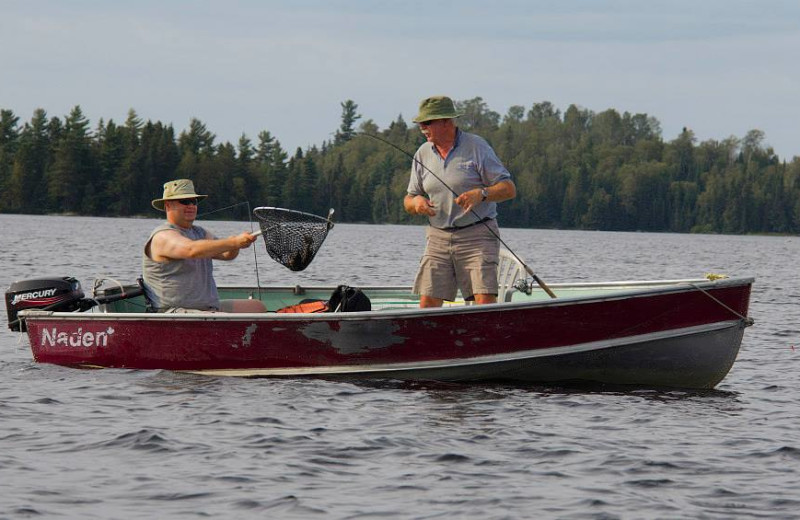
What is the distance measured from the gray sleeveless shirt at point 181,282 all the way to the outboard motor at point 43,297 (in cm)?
89

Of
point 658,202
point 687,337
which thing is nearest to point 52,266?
point 687,337

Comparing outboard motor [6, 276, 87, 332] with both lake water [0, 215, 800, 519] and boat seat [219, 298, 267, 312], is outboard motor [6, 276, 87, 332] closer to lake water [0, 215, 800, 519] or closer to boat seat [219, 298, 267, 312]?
lake water [0, 215, 800, 519]

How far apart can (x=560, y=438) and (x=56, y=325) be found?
4877 millimetres

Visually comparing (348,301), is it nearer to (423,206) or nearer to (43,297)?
(423,206)

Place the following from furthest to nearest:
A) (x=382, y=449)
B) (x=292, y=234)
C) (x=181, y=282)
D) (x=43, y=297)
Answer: (x=43, y=297)
(x=181, y=282)
(x=292, y=234)
(x=382, y=449)

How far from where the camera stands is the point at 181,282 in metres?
10.5

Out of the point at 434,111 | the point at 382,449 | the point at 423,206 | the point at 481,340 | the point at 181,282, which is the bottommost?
the point at 382,449

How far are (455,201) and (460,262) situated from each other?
54 centimetres

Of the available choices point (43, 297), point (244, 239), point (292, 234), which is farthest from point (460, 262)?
point (43, 297)

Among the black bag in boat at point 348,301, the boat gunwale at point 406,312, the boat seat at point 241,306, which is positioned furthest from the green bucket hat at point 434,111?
the boat seat at point 241,306

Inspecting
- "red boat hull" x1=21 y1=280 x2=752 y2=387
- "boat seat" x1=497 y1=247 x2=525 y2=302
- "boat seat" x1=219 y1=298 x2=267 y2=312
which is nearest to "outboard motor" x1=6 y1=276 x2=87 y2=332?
"red boat hull" x1=21 y1=280 x2=752 y2=387

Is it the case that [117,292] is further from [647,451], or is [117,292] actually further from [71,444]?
[647,451]

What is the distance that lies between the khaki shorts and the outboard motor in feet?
10.8

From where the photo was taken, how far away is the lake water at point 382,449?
687 centimetres
